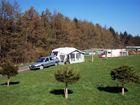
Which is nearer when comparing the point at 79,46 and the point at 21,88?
the point at 21,88

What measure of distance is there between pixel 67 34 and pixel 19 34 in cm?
3751

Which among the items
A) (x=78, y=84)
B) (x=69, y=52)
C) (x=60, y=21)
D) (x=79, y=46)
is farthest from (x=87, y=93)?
(x=79, y=46)

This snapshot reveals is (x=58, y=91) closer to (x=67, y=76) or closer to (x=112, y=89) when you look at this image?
(x=67, y=76)

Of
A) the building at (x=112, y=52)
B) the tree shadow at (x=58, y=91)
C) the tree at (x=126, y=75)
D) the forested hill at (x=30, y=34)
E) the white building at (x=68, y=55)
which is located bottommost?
the tree shadow at (x=58, y=91)

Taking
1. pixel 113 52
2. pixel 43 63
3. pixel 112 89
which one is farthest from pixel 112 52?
pixel 112 89

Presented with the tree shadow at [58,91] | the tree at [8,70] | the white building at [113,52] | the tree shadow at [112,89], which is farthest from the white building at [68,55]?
the tree shadow at [58,91]

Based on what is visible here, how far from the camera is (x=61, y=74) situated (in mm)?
20672

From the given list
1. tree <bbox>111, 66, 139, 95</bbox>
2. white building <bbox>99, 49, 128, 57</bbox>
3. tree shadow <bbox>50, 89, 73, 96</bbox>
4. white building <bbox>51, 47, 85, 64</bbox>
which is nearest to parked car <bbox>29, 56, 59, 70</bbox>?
white building <bbox>51, 47, 85, 64</bbox>

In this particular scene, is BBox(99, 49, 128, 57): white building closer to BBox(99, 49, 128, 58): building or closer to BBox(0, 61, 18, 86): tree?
BBox(99, 49, 128, 58): building

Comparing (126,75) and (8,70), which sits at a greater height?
(8,70)

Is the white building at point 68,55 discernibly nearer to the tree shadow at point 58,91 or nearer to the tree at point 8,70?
the tree at point 8,70

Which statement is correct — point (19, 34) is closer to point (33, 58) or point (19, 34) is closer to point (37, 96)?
point (33, 58)

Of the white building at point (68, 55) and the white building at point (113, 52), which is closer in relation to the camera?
the white building at point (68, 55)

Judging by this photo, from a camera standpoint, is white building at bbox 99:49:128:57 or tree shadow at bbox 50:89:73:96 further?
white building at bbox 99:49:128:57
